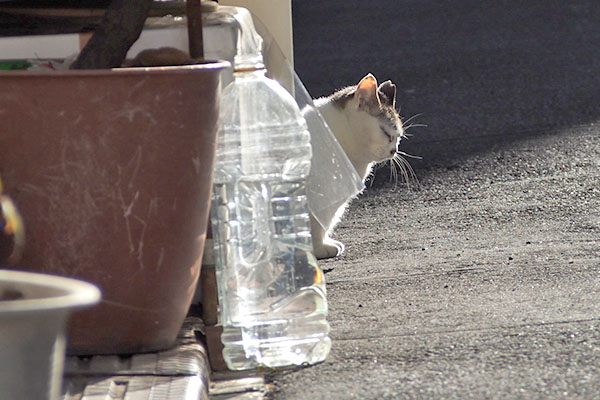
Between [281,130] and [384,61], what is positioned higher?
[281,130]

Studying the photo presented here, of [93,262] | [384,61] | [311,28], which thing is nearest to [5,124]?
[93,262]

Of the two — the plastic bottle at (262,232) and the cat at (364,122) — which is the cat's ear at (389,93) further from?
the plastic bottle at (262,232)

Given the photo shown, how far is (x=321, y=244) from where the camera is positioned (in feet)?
14.5

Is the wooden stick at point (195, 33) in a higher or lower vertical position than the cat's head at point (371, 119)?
higher

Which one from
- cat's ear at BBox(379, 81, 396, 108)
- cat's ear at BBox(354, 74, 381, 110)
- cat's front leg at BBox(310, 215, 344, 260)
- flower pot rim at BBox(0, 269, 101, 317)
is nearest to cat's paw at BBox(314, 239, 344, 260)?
cat's front leg at BBox(310, 215, 344, 260)

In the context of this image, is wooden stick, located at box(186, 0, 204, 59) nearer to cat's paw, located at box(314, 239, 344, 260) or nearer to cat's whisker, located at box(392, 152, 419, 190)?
cat's paw, located at box(314, 239, 344, 260)

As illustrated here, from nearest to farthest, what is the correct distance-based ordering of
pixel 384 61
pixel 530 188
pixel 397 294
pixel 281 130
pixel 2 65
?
pixel 2 65 < pixel 281 130 < pixel 397 294 < pixel 530 188 < pixel 384 61

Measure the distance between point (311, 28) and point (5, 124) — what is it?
9437 millimetres

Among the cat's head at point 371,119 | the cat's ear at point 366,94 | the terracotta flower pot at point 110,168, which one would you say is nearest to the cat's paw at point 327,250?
the cat's head at point 371,119

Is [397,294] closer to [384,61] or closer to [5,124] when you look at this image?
[5,124]

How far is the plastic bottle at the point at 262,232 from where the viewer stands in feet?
10.6

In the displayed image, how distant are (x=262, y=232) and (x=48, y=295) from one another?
178cm

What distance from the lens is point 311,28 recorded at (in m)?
11.9

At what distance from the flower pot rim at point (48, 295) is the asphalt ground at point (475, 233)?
48.2 inches
